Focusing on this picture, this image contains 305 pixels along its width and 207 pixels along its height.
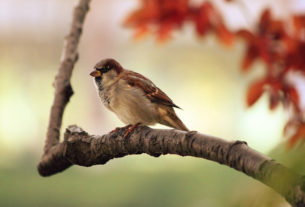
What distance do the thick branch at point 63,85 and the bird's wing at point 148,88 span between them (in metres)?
0.22

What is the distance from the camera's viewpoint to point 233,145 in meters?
0.88

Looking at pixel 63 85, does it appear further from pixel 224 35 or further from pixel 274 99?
pixel 274 99

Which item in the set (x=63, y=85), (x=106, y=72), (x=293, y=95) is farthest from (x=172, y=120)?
(x=293, y=95)

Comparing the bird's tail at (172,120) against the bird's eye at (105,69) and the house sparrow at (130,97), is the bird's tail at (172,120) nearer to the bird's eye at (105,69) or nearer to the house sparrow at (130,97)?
the house sparrow at (130,97)

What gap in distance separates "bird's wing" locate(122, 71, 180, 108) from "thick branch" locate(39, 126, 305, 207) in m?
0.35

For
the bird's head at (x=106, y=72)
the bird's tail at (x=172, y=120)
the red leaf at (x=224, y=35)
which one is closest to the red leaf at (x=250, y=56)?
the red leaf at (x=224, y=35)

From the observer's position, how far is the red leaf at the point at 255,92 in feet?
5.53

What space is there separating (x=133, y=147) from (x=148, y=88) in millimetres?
471

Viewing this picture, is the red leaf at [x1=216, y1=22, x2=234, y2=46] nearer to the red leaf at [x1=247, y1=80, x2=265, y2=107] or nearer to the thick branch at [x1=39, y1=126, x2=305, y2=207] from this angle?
the red leaf at [x1=247, y1=80, x2=265, y2=107]

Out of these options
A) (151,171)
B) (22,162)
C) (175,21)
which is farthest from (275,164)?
(22,162)

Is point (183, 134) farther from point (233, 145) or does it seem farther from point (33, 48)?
point (33, 48)

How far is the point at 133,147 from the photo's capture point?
Answer: 3.84 ft

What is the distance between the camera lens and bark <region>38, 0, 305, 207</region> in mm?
745

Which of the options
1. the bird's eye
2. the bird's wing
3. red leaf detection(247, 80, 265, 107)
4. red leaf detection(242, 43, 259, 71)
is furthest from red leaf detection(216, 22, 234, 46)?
the bird's eye
